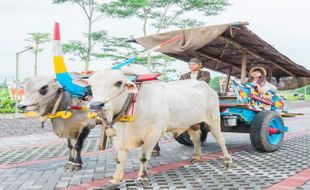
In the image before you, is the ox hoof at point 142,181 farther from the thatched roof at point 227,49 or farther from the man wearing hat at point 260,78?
the man wearing hat at point 260,78

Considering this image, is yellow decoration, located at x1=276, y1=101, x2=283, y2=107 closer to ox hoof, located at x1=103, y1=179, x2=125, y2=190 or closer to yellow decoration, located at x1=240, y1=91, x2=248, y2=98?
yellow decoration, located at x1=240, y1=91, x2=248, y2=98

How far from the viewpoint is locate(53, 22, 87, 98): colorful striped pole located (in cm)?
502

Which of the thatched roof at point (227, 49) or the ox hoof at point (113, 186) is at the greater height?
the thatched roof at point (227, 49)

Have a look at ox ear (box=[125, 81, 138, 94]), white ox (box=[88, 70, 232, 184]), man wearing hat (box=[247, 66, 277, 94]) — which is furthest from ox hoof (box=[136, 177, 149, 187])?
man wearing hat (box=[247, 66, 277, 94])

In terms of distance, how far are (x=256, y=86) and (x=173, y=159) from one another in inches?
82.0

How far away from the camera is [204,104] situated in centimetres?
636

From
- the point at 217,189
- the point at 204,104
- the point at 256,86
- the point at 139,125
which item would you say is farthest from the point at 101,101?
the point at 256,86

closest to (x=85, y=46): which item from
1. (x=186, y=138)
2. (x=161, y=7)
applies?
(x=161, y=7)

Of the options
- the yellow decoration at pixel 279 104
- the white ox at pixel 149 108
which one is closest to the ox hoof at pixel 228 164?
the white ox at pixel 149 108

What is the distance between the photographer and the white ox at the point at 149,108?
15.1 ft

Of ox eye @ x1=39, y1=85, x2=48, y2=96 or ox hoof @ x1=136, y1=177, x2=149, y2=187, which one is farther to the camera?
ox eye @ x1=39, y1=85, x2=48, y2=96

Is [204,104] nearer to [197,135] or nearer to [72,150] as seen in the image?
[197,135]

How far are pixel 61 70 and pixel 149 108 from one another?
1205mm

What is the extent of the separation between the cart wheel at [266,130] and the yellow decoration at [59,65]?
3.72m
